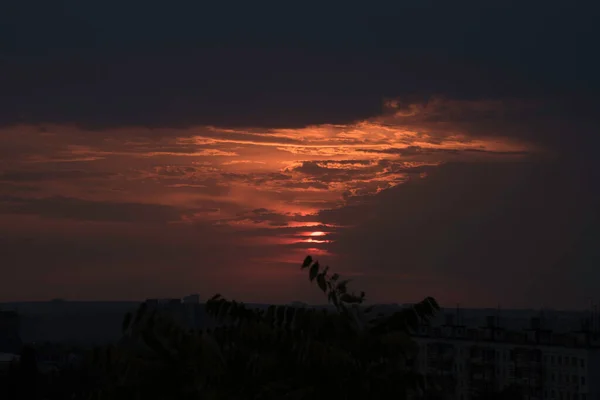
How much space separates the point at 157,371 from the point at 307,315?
6.88 feet

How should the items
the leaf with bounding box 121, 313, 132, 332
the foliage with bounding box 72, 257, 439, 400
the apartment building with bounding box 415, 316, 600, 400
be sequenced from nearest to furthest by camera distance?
the foliage with bounding box 72, 257, 439, 400 < the leaf with bounding box 121, 313, 132, 332 < the apartment building with bounding box 415, 316, 600, 400

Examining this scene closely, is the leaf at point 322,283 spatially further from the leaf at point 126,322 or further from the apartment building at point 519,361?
the apartment building at point 519,361

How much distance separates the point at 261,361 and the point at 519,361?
85.8 metres

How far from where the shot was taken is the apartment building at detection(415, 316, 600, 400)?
300 feet

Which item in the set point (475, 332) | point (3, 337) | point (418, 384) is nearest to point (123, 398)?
point (418, 384)

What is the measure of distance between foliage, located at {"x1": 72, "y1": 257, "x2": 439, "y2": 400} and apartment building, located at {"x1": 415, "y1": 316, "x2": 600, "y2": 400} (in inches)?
2885

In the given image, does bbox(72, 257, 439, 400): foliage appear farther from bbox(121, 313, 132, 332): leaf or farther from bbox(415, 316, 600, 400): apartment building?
bbox(415, 316, 600, 400): apartment building

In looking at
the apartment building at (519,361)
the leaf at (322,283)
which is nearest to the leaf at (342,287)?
the leaf at (322,283)

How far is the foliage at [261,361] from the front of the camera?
44.7ft

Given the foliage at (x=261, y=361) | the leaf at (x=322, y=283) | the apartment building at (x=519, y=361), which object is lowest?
the foliage at (x=261, y=361)

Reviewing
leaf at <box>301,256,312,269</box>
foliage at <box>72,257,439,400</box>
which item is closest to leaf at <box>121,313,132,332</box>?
foliage at <box>72,257,439,400</box>

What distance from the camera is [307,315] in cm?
1483

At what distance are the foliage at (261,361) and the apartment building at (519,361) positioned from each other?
7328 cm

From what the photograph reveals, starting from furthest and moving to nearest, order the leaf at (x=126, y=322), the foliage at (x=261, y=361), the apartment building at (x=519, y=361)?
1. the apartment building at (x=519, y=361)
2. the leaf at (x=126, y=322)
3. the foliage at (x=261, y=361)
